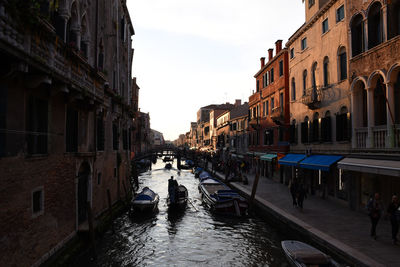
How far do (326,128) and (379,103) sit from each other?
401cm

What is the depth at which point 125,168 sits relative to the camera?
2141 centimetres

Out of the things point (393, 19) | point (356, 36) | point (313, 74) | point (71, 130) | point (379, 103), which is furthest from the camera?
point (313, 74)

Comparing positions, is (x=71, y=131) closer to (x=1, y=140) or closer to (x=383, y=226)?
(x=1, y=140)

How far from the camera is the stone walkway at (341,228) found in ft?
27.6

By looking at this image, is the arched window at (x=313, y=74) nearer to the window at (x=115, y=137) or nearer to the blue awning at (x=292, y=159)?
the blue awning at (x=292, y=159)

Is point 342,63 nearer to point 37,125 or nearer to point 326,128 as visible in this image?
point 326,128

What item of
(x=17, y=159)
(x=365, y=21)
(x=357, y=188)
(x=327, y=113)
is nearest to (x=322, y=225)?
(x=357, y=188)

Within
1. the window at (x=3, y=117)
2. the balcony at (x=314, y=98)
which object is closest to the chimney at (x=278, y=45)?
the balcony at (x=314, y=98)

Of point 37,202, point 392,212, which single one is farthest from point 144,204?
point 392,212

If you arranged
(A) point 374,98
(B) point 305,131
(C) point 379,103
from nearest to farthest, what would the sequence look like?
(C) point 379,103 < (A) point 374,98 < (B) point 305,131

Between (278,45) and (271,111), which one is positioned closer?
(278,45)

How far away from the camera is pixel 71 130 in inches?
437

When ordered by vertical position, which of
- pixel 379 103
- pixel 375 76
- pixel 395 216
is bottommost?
pixel 395 216

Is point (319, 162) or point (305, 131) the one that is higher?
point (305, 131)
